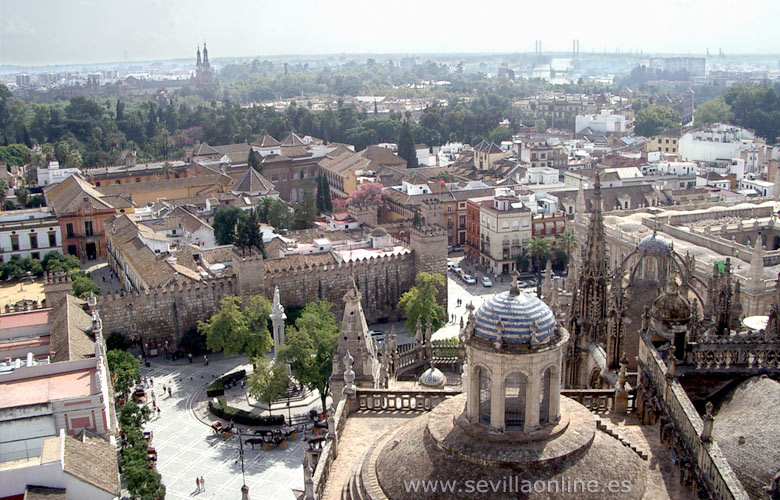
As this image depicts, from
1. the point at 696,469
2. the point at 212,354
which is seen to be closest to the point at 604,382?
the point at 696,469

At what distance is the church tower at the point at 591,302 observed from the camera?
2114 centimetres

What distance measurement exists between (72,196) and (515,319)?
64.8 meters

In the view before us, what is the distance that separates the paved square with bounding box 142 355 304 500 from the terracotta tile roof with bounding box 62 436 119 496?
3.34 metres

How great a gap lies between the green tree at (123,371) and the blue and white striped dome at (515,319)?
29150 millimetres

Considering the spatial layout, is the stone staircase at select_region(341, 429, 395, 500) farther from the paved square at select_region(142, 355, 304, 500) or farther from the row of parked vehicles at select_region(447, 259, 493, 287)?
the row of parked vehicles at select_region(447, 259, 493, 287)

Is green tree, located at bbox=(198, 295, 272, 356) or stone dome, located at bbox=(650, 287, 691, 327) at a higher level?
stone dome, located at bbox=(650, 287, 691, 327)

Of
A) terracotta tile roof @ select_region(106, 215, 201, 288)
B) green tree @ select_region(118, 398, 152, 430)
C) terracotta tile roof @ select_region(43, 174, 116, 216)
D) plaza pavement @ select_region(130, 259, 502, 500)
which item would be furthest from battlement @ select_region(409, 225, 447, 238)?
terracotta tile roof @ select_region(43, 174, 116, 216)

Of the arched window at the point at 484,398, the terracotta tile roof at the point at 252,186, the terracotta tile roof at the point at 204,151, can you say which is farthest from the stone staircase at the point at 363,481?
the terracotta tile roof at the point at 204,151

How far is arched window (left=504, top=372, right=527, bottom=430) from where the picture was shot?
37.2 feet

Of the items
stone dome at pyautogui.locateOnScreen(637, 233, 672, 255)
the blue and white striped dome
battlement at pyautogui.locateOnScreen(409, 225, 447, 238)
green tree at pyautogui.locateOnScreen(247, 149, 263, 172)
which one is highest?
the blue and white striped dome

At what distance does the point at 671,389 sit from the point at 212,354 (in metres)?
36.8

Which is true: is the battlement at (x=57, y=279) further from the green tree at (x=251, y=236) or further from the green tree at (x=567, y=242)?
the green tree at (x=567, y=242)

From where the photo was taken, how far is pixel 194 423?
3631cm

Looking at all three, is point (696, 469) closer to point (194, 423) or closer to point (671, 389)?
point (671, 389)
